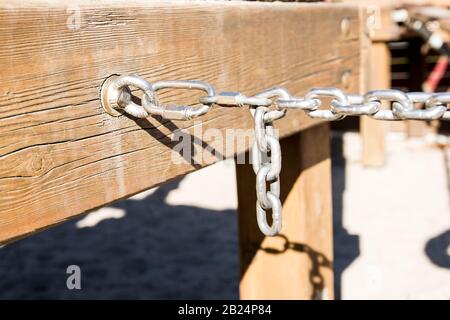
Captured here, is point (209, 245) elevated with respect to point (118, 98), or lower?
lower

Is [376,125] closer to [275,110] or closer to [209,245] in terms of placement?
[209,245]

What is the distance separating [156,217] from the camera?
18.3 feet

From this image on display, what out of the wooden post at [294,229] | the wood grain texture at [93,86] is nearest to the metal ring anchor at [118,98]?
the wood grain texture at [93,86]

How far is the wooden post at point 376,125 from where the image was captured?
690 centimetres

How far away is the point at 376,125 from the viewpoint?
22.6 ft

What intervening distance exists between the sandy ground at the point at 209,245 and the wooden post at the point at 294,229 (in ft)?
4.54

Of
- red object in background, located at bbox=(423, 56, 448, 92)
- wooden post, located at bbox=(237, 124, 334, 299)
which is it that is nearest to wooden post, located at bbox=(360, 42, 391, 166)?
red object in background, located at bbox=(423, 56, 448, 92)

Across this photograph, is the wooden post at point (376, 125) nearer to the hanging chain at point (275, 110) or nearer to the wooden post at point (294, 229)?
the wooden post at point (294, 229)

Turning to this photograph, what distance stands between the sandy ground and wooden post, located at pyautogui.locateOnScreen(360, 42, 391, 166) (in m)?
0.23

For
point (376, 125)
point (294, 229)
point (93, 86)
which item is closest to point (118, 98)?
point (93, 86)

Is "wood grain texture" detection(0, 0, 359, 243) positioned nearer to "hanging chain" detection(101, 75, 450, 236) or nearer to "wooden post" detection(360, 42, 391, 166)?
"hanging chain" detection(101, 75, 450, 236)

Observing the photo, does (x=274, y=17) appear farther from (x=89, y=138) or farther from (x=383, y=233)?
(x=383, y=233)

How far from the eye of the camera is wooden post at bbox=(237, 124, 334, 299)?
8.29ft

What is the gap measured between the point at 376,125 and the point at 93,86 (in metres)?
5.87
